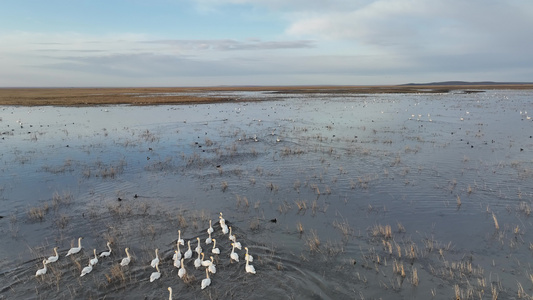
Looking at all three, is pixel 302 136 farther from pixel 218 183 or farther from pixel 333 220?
pixel 333 220

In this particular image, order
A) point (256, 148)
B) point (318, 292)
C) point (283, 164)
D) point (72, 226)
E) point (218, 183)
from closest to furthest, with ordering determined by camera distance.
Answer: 1. point (318, 292)
2. point (72, 226)
3. point (218, 183)
4. point (283, 164)
5. point (256, 148)

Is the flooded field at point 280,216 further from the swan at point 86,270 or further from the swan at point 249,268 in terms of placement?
the swan at point 249,268

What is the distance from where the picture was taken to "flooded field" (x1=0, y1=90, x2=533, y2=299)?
27.2ft

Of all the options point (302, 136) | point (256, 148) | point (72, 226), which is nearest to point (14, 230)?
point (72, 226)

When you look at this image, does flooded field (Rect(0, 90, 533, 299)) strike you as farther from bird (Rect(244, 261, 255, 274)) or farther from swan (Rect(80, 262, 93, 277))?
bird (Rect(244, 261, 255, 274))

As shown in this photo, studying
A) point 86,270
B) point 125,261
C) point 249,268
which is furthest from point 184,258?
point 86,270

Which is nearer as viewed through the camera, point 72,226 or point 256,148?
point 72,226

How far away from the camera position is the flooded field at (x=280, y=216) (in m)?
8.30

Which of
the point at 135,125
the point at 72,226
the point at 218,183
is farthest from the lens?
the point at 135,125

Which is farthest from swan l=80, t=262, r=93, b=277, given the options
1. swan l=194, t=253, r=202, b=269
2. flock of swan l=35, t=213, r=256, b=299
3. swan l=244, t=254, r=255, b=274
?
swan l=244, t=254, r=255, b=274

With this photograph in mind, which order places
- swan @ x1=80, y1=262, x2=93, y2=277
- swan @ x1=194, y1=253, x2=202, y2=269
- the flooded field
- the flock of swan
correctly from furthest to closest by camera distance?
swan @ x1=194, y1=253, x2=202, y2=269 < swan @ x1=80, y1=262, x2=93, y2=277 < the flock of swan < the flooded field

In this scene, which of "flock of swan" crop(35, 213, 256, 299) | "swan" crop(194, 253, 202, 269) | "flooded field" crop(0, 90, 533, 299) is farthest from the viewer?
"swan" crop(194, 253, 202, 269)

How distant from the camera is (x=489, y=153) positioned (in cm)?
2052

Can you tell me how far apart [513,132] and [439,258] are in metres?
24.3
